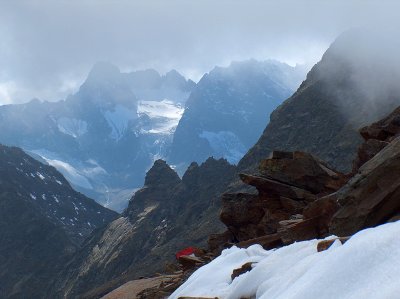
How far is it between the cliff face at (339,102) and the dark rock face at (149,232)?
2083 centimetres

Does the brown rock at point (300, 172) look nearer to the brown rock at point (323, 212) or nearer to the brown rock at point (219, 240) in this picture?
the brown rock at point (219, 240)

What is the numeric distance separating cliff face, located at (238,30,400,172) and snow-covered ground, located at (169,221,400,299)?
8808 cm

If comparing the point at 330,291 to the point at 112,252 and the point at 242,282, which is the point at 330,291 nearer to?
the point at 242,282

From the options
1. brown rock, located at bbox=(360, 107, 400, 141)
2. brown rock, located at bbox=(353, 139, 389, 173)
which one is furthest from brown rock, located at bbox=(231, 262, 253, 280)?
brown rock, located at bbox=(360, 107, 400, 141)

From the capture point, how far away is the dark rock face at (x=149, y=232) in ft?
433

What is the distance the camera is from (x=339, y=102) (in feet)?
400

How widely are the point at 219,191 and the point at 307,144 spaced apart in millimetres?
39915

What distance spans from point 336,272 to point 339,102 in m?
118

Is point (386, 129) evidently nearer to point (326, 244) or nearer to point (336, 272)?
point (326, 244)

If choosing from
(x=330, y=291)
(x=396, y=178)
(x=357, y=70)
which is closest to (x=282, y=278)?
(x=330, y=291)

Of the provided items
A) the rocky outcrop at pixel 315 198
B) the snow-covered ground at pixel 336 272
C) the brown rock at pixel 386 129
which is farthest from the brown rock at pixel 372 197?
the brown rock at pixel 386 129

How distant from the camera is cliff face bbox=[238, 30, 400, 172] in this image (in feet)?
354

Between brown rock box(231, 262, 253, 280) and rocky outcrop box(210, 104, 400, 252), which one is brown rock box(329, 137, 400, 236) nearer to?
rocky outcrop box(210, 104, 400, 252)

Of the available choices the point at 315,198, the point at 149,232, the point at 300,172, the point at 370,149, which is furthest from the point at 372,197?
the point at 149,232
